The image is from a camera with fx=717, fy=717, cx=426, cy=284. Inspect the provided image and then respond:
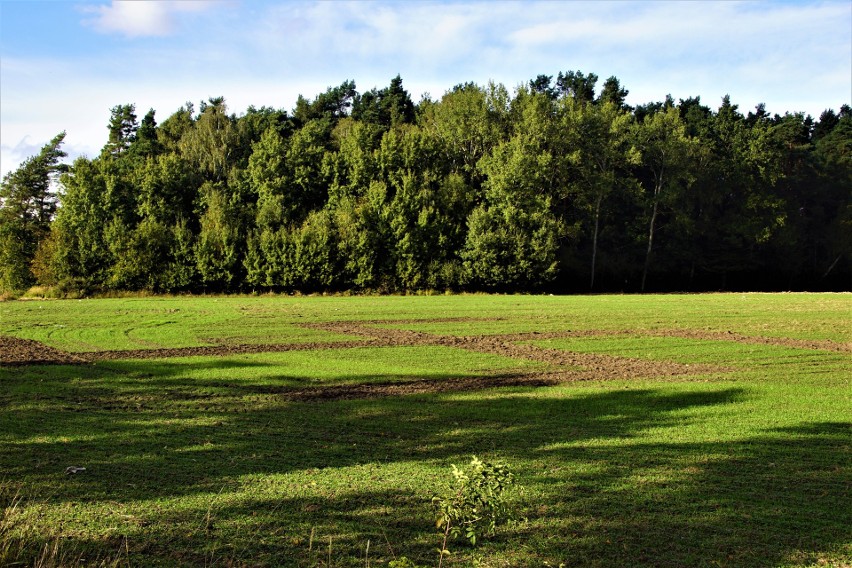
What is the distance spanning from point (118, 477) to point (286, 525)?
2.90 m

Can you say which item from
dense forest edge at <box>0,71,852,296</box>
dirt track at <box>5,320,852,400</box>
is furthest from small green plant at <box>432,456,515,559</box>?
dense forest edge at <box>0,71,852,296</box>

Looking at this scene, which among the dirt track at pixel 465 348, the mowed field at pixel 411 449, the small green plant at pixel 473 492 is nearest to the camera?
the small green plant at pixel 473 492

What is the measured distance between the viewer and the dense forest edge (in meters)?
56.8

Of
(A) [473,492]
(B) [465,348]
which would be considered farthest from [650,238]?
(A) [473,492]

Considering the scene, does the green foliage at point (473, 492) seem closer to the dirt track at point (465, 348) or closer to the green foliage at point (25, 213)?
the dirt track at point (465, 348)

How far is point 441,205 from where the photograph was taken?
60.9 metres

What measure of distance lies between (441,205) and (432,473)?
5223cm

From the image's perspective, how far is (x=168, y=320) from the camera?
3238 cm

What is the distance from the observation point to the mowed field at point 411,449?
7.09 meters

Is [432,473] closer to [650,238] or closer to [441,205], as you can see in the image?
[441,205]

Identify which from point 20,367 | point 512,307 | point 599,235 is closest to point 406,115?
point 599,235

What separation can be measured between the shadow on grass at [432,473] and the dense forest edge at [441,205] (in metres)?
43.5

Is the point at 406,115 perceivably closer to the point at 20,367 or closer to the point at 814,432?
the point at 20,367

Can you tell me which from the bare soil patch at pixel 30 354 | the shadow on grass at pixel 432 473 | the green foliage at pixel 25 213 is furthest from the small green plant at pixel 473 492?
the green foliage at pixel 25 213
